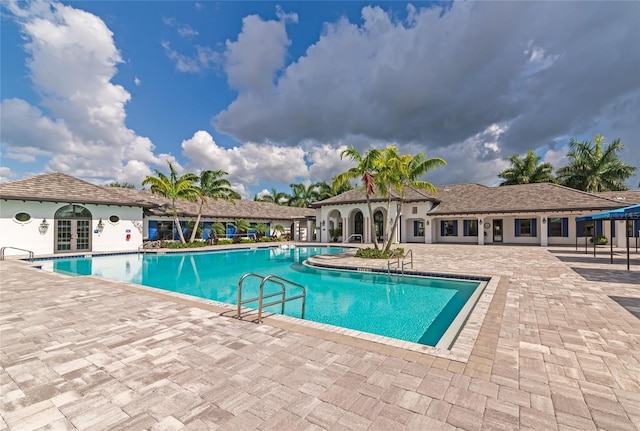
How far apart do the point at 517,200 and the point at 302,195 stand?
28.4 metres

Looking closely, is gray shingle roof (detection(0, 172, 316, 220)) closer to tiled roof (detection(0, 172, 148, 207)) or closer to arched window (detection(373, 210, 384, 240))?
tiled roof (detection(0, 172, 148, 207))

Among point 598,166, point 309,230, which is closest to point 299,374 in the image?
point 309,230

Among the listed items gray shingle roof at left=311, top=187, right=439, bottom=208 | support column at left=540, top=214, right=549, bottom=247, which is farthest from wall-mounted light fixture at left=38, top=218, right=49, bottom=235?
support column at left=540, top=214, right=549, bottom=247

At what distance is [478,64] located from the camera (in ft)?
49.6

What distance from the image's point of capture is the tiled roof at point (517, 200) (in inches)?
843

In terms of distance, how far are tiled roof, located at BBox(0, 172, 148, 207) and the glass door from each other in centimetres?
3008

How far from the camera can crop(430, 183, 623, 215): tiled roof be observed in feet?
70.3

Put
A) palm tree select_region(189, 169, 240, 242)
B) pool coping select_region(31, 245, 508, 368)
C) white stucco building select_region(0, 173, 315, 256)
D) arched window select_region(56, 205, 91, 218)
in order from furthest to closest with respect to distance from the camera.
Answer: palm tree select_region(189, 169, 240, 242), arched window select_region(56, 205, 91, 218), white stucco building select_region(0, 173, 315, 256), pool coping select_region(31, 245, 508, 368)

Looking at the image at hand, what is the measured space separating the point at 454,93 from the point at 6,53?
75.4 feet

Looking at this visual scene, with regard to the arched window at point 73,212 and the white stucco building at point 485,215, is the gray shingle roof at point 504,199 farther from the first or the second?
the arched window at point 73,212

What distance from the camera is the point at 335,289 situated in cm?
1094

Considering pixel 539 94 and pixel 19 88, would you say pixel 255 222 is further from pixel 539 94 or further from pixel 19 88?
pixel 539 94

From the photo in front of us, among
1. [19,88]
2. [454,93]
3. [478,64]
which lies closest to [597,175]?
[454,93]

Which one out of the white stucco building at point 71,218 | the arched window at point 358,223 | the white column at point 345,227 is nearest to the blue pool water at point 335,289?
the white stucco building at point 71,218
